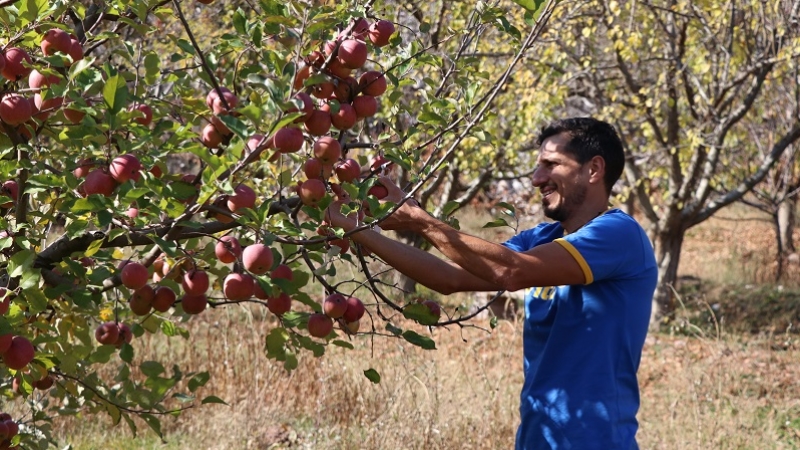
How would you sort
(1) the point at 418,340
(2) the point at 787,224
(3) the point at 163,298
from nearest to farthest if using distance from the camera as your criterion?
1. (3) the point at 163,298
2. (1) the point at 418,340
3. (2) the point at 787,224

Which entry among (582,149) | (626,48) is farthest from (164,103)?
(626,48)

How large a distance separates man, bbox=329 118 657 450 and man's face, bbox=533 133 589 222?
158 millimetres

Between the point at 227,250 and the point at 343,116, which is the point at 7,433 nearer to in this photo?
the point at 227,250

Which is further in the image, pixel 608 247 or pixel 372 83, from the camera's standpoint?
pixel 608 247

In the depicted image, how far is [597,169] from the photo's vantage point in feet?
9.02

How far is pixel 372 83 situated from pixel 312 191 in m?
0.29

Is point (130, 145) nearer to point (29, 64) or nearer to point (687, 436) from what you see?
point (29, 64)

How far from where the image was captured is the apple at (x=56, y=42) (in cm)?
209

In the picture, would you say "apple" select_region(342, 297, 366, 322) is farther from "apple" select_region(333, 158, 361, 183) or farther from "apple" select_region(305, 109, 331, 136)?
"apple" select_region(305, 109, 331, 136)

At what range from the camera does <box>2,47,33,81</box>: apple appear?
2029 mm

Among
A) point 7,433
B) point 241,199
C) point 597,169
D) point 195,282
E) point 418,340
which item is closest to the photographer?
point 241,199

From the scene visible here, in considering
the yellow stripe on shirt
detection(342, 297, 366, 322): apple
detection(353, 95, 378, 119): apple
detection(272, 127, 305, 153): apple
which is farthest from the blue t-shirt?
detection(272, 127, 305, 153): apple

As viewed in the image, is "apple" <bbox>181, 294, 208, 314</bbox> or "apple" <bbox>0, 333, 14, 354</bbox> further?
"apple" <bbox>181, 294, 208, 314</bbox>

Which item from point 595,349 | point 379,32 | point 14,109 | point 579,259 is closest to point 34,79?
point 14,109
